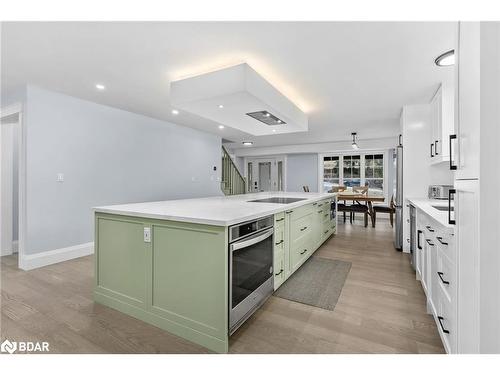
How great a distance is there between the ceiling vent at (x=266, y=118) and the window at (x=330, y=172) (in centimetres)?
526

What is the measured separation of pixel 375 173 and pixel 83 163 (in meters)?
7.35

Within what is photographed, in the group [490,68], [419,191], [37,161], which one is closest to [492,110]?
[490,68]

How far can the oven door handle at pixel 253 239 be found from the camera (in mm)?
1583

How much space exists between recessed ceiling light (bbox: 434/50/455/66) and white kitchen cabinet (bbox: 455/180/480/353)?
1737mm

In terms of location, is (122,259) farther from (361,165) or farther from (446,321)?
(361,165)

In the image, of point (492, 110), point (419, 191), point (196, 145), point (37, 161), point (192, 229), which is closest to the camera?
point (492, 110)

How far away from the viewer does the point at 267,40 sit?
199 cm

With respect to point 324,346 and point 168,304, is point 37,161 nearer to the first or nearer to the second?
point 168,304

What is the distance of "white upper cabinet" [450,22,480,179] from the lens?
33.0 inches

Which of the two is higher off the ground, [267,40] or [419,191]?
[267,40]

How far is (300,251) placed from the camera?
2902mm

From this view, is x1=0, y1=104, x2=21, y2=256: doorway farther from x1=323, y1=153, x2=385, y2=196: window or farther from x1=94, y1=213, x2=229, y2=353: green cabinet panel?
x1=323, y1=153, x2=385, y2=196: window

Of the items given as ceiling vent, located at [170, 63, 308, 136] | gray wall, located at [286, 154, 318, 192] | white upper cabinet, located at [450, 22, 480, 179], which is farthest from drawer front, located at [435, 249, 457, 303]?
gray wall, located at [286, 154, 318, 192]

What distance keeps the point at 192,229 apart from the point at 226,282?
417 millimetres
